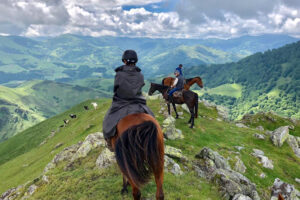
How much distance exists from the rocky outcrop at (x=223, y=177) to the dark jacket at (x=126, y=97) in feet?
27.1

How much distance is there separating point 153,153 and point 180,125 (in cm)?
2117

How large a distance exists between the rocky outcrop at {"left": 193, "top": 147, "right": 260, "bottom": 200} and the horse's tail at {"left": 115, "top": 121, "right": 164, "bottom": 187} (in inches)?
302

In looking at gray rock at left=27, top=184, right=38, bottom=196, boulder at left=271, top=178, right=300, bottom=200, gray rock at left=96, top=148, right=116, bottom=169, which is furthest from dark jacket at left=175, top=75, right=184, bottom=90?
gray rock at left=27, top=184, right=38, bottom=196

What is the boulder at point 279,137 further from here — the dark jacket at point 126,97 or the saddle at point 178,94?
the dark jacket at point 126,97

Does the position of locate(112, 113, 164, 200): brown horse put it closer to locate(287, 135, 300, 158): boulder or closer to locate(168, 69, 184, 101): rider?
locate(168, 69, 184, 101): rider

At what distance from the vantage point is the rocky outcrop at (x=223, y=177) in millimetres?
12117

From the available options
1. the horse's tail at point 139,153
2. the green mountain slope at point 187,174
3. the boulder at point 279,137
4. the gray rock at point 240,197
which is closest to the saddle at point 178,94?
the green mountain slope at point 187,174

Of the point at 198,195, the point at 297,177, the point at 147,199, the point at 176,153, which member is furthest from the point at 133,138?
the point at 297,177

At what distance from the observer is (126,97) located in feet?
31.0

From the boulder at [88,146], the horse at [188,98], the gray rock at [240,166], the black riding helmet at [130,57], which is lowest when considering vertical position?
the gray rock at [240,166]

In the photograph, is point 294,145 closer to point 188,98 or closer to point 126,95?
point 188,98

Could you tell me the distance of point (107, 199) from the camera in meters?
10.7

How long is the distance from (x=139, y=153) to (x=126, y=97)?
11.7 feet

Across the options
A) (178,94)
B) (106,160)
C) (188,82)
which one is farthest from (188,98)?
(106,160)
